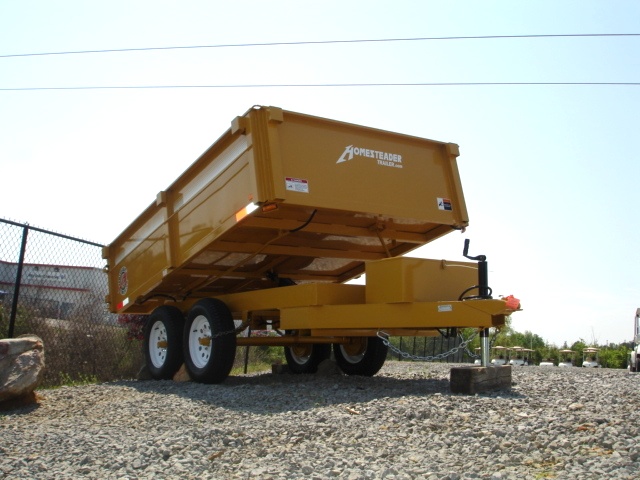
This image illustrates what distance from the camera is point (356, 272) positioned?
9.90m

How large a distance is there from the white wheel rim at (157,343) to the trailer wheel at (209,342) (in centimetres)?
88

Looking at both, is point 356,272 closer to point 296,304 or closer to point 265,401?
point 296,304

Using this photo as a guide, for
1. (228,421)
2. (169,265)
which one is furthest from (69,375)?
(228,421)

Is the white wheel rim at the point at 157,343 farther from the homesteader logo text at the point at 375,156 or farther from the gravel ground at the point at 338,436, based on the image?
the homesteader logo text at the point at 375,156

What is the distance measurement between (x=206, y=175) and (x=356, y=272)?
9.55ft

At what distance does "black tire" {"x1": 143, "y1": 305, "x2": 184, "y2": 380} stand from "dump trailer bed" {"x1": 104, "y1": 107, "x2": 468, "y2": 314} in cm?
40

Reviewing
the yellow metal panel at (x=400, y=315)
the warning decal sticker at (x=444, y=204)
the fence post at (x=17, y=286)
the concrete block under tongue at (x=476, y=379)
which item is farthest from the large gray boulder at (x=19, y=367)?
the warning decal sticker at (x=444, y=204)

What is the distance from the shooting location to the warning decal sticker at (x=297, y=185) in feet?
22.4

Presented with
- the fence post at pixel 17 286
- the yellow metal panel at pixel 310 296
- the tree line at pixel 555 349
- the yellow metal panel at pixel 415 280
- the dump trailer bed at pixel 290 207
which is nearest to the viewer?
the yellow metal panel at pixel 415 280

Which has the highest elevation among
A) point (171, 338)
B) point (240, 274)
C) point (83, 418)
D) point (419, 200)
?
point (419, 200)

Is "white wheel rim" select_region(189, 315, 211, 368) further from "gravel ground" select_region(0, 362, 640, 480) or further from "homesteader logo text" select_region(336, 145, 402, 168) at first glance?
"homesteader logo text" select_region(336, 145, 402, 168)

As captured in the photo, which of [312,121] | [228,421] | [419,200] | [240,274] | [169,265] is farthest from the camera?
[240,274]

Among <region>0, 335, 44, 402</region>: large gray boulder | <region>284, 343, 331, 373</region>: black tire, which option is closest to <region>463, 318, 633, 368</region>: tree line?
<region>284, 343, 331, 373</region>: black tire

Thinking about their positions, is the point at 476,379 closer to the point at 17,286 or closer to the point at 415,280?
the point at 415,280
